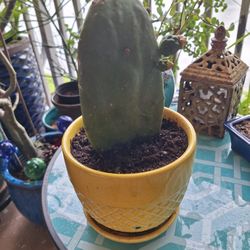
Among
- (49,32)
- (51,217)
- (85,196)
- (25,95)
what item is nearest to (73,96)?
(25,95)

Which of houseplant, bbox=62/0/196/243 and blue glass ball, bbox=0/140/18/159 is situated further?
blue glass ball, bbox=0/140/18/159

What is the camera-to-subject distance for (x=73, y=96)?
1.11m

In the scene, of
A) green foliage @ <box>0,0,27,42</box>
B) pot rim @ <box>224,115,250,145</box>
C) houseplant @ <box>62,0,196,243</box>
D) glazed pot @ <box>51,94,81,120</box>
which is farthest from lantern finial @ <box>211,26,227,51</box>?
green foliage @ <box>0,0,27,42</box>

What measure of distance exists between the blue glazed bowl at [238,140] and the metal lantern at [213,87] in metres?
0.02

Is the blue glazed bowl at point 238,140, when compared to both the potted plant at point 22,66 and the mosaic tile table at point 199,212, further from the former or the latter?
the potted plant at point 22,66

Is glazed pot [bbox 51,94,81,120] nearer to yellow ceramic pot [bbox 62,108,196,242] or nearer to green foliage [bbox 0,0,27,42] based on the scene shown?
green foliage [bbox 0,0,27,42]

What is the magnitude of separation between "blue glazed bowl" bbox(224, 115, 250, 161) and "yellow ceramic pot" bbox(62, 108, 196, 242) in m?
0.21

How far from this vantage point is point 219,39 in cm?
58

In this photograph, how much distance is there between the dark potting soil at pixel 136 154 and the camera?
0.39 metres

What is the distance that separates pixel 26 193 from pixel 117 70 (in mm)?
583

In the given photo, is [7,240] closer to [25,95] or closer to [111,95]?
[25,95]

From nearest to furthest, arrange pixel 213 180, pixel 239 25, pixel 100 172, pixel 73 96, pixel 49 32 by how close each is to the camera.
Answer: pixel 100 172, pixel 213 180, pixel 239 25, pixel 73 96, pixel 49 32

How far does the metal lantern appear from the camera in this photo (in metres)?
0.58

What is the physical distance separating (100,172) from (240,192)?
32 centimetres
